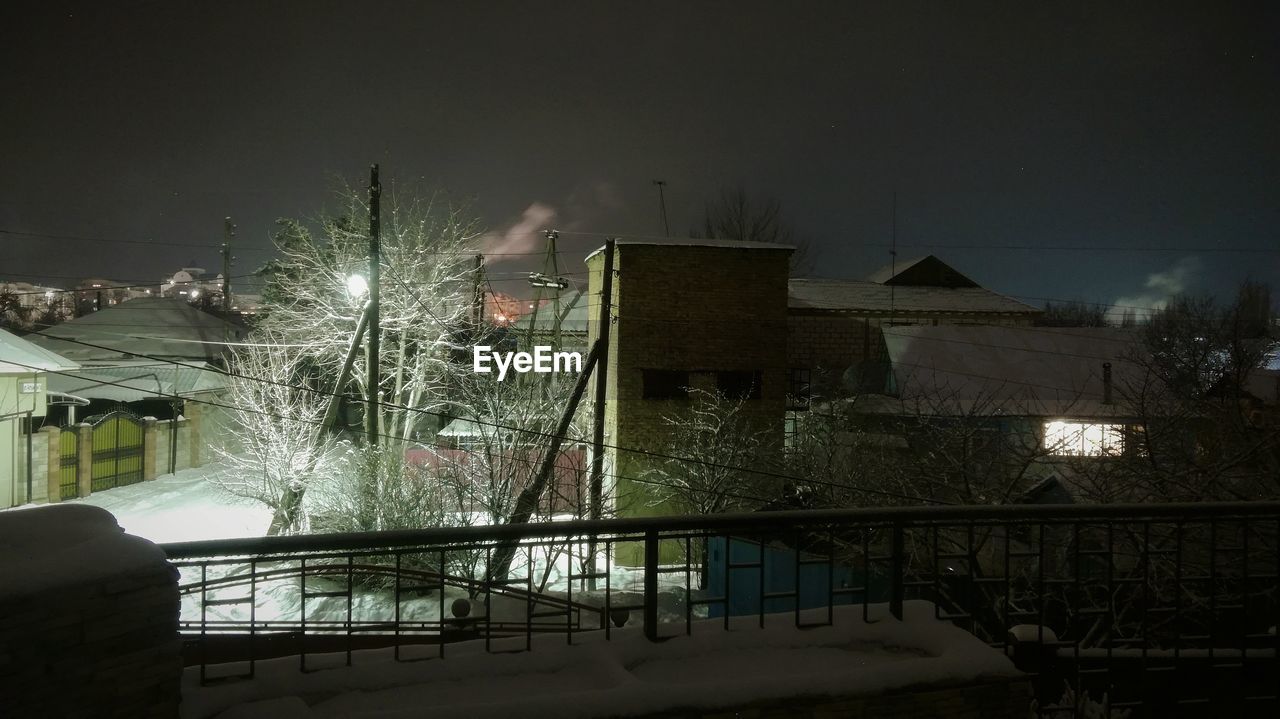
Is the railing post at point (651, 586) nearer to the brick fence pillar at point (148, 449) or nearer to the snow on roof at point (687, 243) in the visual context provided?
the snow on roof at point (687, 243)

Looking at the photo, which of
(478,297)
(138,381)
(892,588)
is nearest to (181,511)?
(478,297)

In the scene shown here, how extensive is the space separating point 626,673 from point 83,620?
2.09m

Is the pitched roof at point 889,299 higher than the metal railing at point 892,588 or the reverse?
higher

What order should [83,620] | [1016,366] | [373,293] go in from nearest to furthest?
[83,620], [373,293], [1016,366]

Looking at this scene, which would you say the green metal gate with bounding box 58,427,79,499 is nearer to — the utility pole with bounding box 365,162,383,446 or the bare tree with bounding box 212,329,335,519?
the bare tree with bounding box 212,329,335,519

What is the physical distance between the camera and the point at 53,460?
20016mm

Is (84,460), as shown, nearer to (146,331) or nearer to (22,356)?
(22,356)

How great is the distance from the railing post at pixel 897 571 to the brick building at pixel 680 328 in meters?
14.5

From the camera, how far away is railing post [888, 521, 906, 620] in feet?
12.0

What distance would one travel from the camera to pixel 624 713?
305 centimetres

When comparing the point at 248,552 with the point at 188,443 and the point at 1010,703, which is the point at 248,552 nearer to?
the point at 1010,703

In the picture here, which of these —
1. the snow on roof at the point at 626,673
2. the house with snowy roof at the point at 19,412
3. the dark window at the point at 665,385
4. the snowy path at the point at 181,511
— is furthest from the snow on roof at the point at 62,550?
the house with snowy roof at the point at 19,412

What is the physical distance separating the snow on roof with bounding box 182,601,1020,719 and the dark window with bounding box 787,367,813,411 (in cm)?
1673

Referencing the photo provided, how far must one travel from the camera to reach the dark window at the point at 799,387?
2128cm
